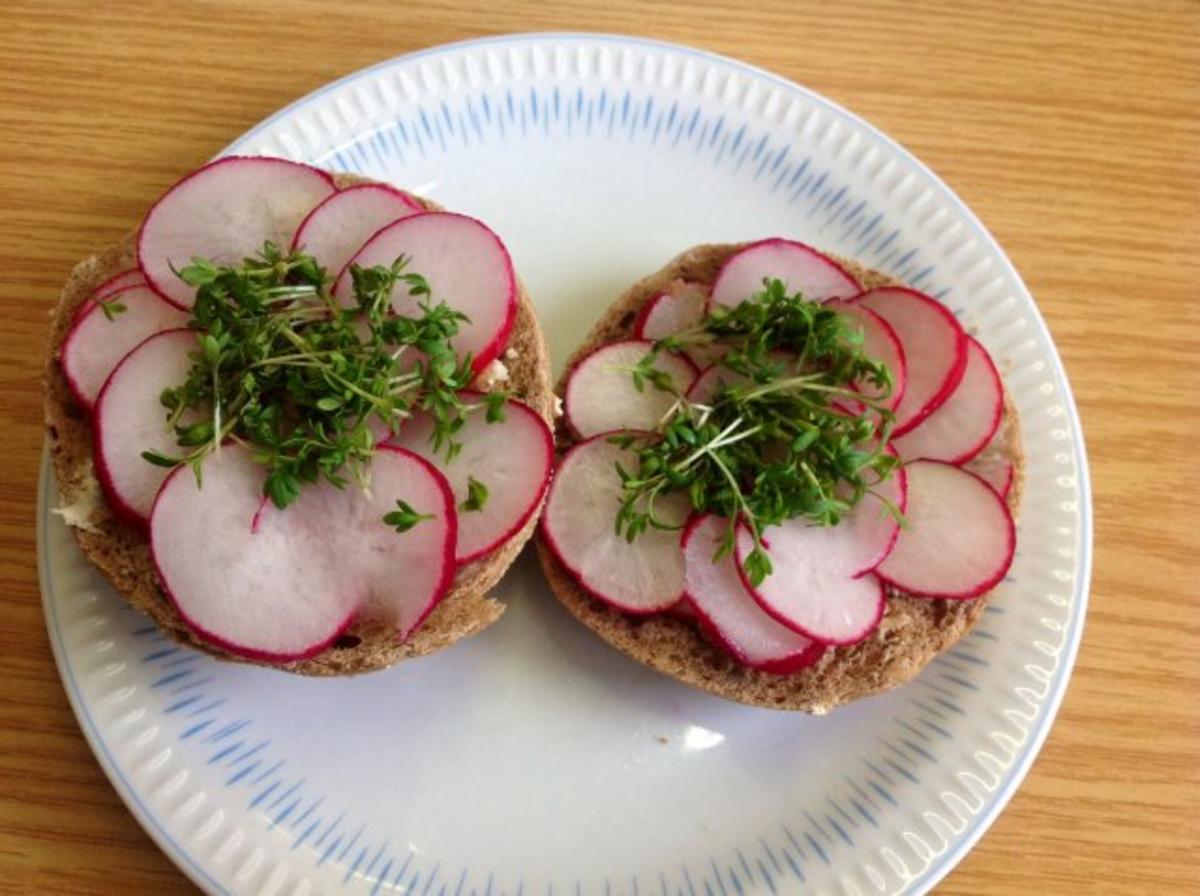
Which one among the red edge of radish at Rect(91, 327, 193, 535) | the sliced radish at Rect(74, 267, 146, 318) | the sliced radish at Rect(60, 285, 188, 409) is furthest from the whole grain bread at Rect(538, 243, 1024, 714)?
the sliced radish at Rect(74, 267, 146, 318)

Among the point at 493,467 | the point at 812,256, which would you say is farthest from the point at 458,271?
the point at 812,256

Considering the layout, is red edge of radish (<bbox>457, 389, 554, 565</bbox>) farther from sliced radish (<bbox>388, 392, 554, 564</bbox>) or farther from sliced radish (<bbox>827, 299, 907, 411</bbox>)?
sliced radish (<bbox>827, 299, 907, 411</bbox>)

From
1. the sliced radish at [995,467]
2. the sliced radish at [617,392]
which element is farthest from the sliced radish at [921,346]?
the sliced radish at [617,392]

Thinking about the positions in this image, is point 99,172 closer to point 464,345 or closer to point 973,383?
point 464,345

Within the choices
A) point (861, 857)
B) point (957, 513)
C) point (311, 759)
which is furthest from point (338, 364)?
point (861, 857)

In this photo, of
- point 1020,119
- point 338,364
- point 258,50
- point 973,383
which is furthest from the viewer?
point 1020,119

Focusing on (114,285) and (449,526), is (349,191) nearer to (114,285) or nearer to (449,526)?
(114,285)
